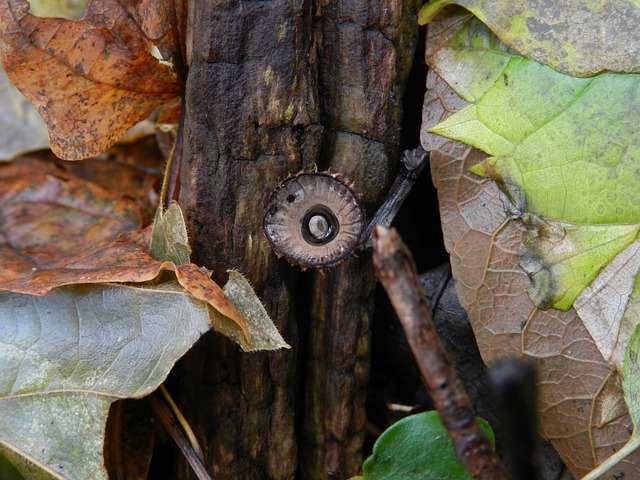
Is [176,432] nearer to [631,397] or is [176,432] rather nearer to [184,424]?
[184,424]

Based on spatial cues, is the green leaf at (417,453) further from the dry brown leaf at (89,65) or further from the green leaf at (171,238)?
the dry brown leaf at (89,65)

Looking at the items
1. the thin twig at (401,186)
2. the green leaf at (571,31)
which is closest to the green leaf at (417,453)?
the thin twig at (401,186)

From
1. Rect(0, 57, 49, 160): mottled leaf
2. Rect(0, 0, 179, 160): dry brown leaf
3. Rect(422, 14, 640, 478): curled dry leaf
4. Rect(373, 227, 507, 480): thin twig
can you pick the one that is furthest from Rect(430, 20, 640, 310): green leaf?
Rect(0, 57, 49, 160): mottled leaf

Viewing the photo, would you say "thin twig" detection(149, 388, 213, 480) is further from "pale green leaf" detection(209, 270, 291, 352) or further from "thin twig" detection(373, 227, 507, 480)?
"thin twig" detection(373, 227, 507, 480)


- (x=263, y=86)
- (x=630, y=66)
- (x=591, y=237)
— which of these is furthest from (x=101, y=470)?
(x=630, y=66)

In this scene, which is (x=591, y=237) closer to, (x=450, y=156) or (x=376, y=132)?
(x=450, y=156)

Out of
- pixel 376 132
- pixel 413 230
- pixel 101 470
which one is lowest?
pixel 101 470
